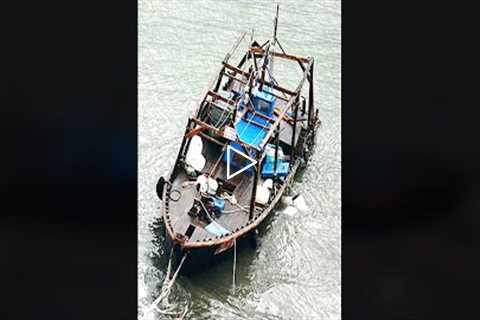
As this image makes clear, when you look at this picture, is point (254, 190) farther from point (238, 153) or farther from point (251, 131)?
point (251, 131)

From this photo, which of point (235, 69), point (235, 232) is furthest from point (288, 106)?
point (235, 232)

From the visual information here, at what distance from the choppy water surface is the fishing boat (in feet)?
0.27

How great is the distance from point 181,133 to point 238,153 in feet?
1.25

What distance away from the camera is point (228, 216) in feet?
14.0

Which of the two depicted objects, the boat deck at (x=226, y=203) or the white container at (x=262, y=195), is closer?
the boat deck at (x=226, y=203)

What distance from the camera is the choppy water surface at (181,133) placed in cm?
413

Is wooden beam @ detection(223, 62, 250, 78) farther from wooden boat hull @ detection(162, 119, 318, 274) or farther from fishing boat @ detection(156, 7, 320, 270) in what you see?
wooden boat hull @ detection(162, 119, 318, 274)

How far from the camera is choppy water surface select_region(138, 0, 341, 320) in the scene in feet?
13.5

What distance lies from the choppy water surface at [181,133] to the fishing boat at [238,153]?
0.08 metres

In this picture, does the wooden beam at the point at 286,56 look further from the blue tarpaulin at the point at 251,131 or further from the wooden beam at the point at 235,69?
the blue tarpaulin at the point at 251,131

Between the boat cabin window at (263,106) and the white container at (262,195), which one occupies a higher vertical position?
the boat cabin window at (263,106)

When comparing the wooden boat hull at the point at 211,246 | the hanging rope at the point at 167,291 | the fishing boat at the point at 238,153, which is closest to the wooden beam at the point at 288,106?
the fishing boat at the point at 238,153
